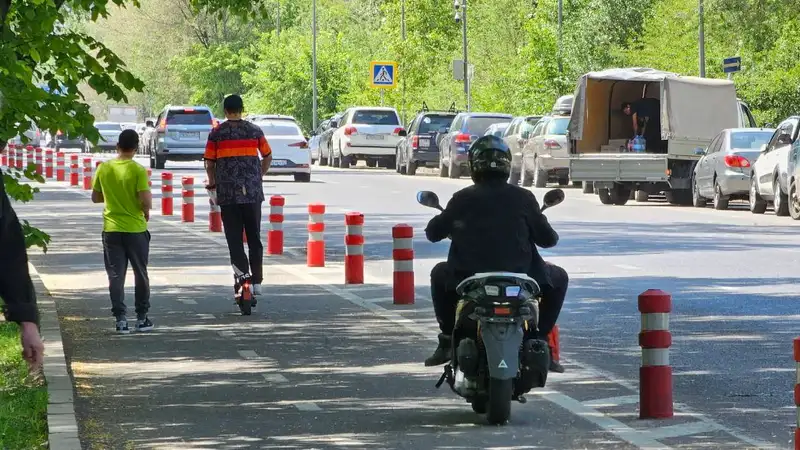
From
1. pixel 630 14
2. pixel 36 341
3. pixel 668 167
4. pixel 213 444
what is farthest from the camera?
pixel 630 14

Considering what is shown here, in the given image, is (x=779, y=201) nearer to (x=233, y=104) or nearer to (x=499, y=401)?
(x=233, y=104)

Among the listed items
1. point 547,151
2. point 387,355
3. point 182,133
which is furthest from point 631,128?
point 387,355

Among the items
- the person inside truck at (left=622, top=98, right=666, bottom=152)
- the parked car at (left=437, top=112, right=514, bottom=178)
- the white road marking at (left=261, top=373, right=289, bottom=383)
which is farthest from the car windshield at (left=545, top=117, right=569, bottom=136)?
the white road marking at (left=261, top=373, right=289, bottom=383)

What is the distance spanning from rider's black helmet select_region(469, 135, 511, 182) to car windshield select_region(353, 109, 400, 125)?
46386mm

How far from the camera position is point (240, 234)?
1561 cm

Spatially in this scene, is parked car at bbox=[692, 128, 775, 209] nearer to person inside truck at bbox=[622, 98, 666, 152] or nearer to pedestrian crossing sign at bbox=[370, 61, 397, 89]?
person inside truck at bbox=[622, 98, 666, 152]

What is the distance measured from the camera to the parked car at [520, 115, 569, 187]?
1613 inches

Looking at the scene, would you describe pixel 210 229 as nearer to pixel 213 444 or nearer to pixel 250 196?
pixel 250 196

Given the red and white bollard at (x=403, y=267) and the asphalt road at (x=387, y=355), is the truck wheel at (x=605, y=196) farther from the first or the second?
the red and white bollard at (x=403, y=267)

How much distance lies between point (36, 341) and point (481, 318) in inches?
149

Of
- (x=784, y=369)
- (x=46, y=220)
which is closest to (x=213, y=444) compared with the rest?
(x=784, y=369)

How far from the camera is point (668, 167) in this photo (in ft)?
115

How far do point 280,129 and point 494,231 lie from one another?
3593cm

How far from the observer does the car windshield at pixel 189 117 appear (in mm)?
53656
